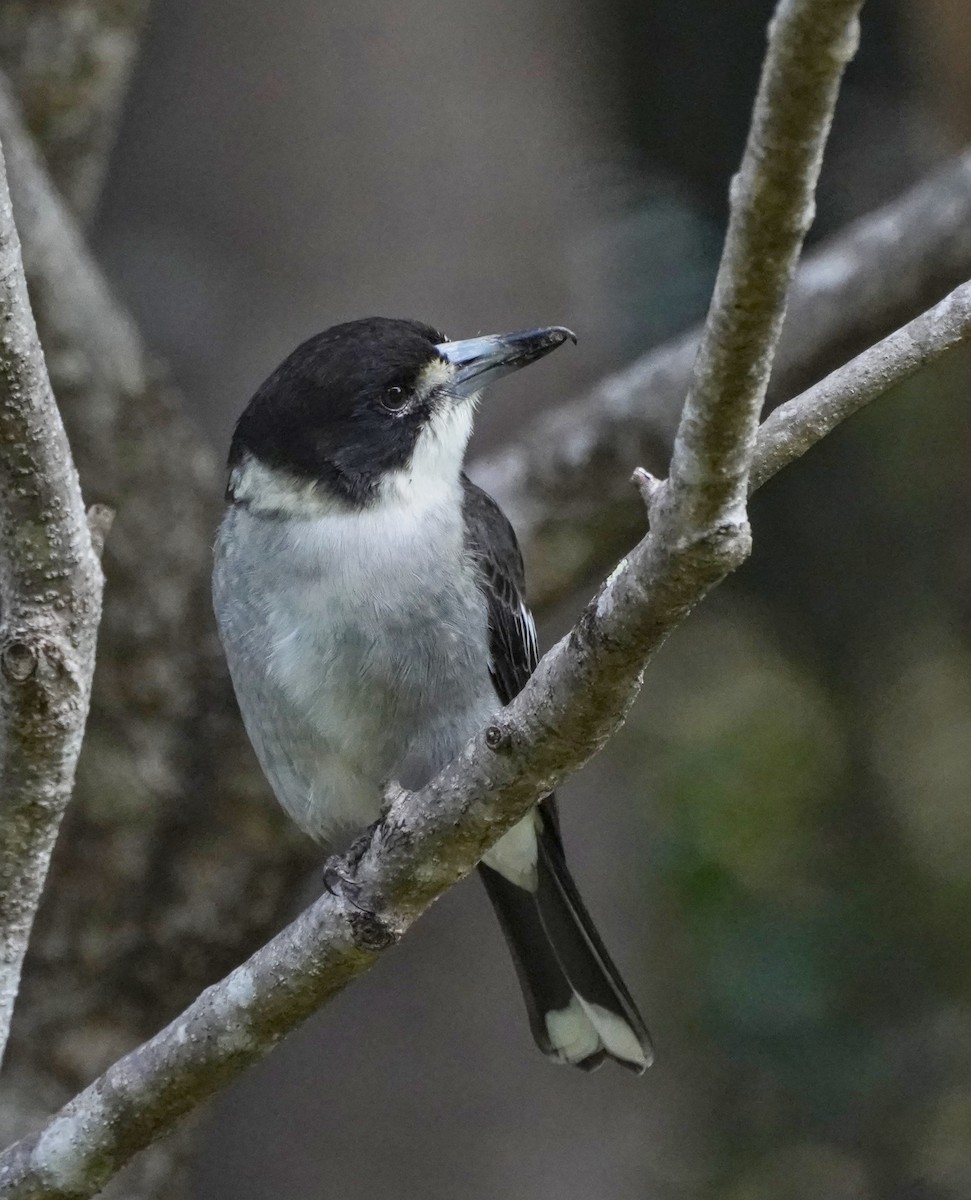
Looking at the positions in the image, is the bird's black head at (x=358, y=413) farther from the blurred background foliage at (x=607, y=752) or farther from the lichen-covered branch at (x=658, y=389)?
the blurred background foliage at (x=607, y=752)

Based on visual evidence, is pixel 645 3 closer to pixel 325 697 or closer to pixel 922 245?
pixel 922 245

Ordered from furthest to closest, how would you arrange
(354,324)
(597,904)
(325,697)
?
(597,904)
(354,324)
(325,697)

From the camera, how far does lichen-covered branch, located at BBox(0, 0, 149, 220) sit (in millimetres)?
3701

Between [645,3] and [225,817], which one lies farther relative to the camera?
[645,3]

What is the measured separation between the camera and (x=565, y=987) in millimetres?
3084

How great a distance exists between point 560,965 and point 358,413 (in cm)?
113

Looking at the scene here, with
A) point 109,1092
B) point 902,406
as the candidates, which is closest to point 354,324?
point 109,1092

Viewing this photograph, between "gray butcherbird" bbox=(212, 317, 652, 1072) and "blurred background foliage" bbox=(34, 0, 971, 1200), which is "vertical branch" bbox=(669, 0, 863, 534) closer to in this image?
"gray butcherbird" bbox=(212, 317, 652, 1072)

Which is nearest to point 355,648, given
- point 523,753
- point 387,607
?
point 387,607

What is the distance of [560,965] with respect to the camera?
3.12 metres

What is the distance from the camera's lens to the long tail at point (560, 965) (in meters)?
2.99

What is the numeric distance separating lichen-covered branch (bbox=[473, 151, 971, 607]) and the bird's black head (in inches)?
21.5

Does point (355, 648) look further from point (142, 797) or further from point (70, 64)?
point (70, 64)

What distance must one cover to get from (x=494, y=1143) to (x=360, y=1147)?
0.31m
